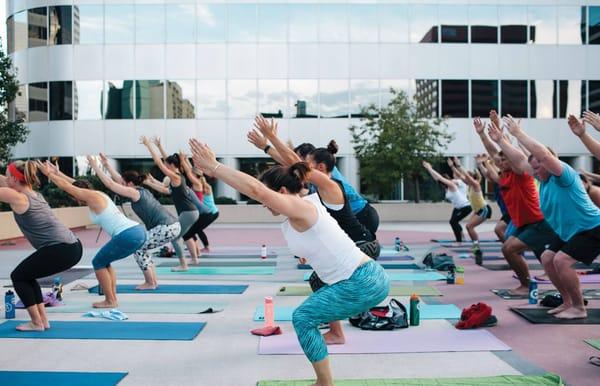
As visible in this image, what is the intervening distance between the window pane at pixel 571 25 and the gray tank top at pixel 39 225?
2897cm

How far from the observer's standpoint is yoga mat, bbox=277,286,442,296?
913 centimetres

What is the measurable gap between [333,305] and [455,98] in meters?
26.8

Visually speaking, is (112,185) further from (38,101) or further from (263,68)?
(38,101)

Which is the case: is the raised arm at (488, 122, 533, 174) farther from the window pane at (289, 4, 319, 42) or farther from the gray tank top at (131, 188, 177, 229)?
the window pane at (289, 4, 319, 42)

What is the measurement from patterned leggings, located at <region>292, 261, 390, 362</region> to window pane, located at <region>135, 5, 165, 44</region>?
26.5 m

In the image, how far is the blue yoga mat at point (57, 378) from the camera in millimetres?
4945

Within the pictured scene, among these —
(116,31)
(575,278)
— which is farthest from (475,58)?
(575,278)

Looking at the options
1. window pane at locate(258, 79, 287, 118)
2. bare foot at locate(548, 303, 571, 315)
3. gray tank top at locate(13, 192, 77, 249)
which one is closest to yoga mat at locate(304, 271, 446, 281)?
bare foot at locate(548, 303, 571, 315)

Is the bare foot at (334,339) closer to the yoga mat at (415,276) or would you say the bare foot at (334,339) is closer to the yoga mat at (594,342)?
the yoga mat at (594,342)

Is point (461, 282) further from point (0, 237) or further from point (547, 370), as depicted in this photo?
point (0, 237)

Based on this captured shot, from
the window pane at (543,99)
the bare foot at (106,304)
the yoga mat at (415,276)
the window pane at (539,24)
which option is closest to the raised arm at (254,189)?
the bare foot at (106,304)

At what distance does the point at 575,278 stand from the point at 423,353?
2.38m

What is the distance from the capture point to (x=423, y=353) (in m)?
5.80

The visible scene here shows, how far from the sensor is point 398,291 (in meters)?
9.35
